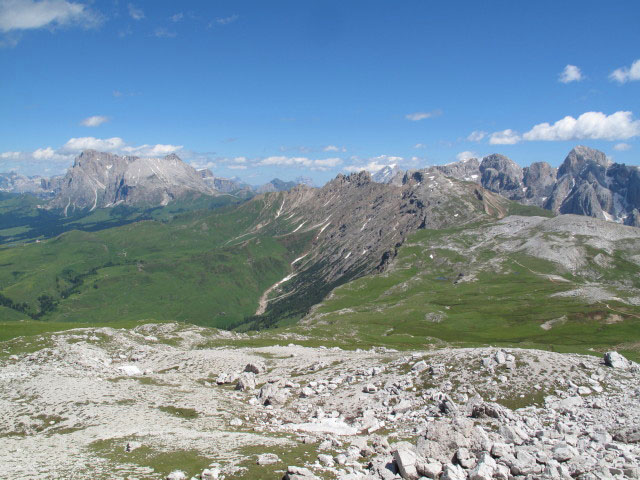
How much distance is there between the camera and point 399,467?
90.9ft

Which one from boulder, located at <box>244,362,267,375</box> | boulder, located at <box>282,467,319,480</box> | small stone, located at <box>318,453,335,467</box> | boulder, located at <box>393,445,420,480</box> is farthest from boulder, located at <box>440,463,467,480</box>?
boulder, located at <box>244,362,267,375</box>

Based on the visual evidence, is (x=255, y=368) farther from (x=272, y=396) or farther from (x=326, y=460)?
(x=326, y=460)

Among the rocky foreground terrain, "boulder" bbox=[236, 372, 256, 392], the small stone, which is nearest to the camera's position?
the rocky foreground terrain

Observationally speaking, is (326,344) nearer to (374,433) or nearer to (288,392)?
(288,392)

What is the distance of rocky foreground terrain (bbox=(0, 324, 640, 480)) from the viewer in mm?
28827

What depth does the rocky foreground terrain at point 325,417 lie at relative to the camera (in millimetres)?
28827

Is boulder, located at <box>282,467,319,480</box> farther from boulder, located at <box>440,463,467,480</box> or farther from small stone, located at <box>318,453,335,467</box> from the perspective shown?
boulder, located at <box>440,463,467,480</box>

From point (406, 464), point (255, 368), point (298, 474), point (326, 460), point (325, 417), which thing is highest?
point (406, 464)

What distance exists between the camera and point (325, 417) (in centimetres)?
4734

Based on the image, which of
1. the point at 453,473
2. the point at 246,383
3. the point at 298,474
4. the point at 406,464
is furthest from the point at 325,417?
the point at 453,473

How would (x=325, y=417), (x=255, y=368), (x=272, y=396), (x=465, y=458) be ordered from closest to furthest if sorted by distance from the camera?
(x=465, y=458), (x=325, y=417), (x=272, y=396), (x=255, y=368)

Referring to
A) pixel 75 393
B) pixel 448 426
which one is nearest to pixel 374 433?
pixel 448 426

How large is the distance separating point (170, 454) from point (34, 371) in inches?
1539

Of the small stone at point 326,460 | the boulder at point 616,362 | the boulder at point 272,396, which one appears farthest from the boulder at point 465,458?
the boulder at point 616,362
